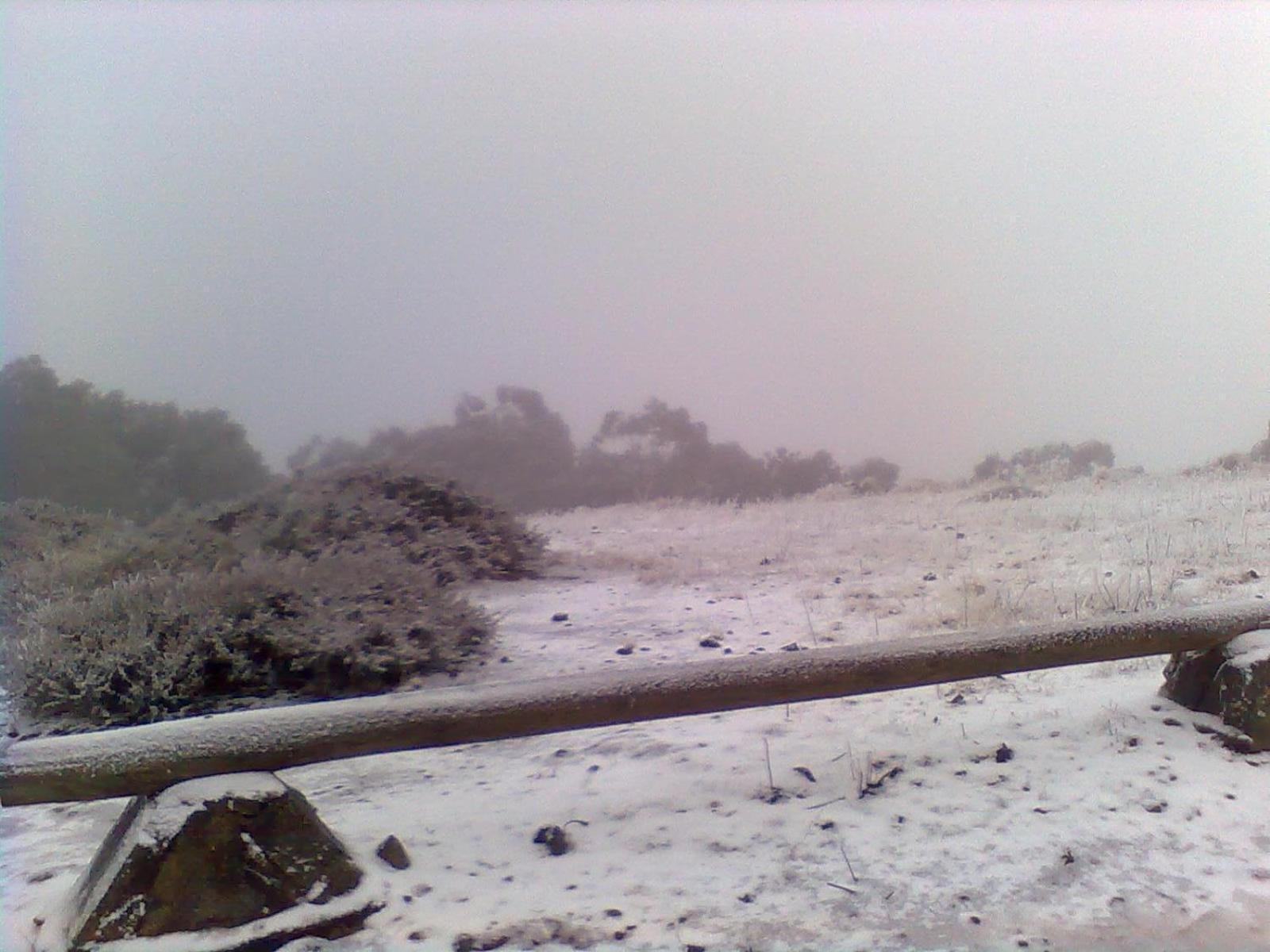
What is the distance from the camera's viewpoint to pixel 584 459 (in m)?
8.39

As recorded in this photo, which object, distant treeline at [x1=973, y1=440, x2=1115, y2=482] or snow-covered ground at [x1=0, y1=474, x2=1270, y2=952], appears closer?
snow-covered ground at [x1=0, y1=474, x2=1270, y2=952]

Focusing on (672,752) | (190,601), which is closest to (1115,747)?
(672,752)

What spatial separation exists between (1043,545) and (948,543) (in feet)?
2.59

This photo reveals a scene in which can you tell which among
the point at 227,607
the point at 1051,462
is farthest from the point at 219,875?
the point at 1051,462

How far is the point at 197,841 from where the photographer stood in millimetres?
2012

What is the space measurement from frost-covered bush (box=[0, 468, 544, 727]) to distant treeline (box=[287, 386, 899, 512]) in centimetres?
101

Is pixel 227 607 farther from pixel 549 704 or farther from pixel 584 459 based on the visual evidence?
pixel 584 459

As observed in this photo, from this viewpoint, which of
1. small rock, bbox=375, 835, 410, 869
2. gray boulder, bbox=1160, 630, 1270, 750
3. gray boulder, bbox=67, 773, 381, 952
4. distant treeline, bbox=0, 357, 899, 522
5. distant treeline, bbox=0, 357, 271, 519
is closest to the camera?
gray boulder, bbox=67, 773, 381, 952

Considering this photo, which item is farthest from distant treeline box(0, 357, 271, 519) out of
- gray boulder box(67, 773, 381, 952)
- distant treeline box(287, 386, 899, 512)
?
gray boulder box(67, 773, 381, 952)

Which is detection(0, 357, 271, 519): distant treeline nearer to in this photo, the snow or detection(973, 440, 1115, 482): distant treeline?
the snow

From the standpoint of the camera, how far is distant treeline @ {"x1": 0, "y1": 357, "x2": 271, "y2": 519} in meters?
5.65

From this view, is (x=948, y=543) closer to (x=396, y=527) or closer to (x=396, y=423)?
(x=396, y=527)

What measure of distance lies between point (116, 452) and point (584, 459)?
4307 mm

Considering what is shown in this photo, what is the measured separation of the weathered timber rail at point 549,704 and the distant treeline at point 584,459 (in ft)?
17.2
